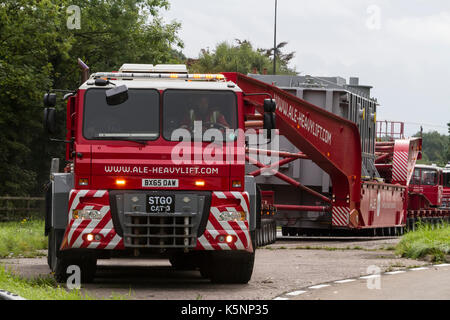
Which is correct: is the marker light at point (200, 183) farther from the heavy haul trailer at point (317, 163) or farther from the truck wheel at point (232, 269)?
the heavy haul trailer at point (317, 163)

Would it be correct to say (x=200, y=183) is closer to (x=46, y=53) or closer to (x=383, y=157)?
(x=383, y=157)

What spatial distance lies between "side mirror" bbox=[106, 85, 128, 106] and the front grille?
158 centimetres

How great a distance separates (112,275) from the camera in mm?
16109

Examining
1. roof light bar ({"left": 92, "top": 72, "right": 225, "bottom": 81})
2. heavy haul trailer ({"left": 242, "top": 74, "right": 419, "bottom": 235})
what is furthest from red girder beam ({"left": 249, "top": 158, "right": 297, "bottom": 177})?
roof light bar ({"left": 92, "top": 72, "right": 225, "bottom": 81})

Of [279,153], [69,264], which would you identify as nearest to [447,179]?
[279,153]

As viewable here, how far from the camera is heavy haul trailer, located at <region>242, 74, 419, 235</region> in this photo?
24.3 meters

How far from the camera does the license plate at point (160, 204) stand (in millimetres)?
13531

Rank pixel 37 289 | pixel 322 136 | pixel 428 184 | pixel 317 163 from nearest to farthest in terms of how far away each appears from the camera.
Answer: pixel 37 289, pixel 322 136, pixel 317 163, pixel 428 184

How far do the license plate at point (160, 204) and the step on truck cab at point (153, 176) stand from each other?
1 cm

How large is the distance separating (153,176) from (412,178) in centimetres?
2727

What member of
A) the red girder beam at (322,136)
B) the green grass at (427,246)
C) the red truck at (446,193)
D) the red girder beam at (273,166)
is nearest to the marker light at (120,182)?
the green grass at (427,246)

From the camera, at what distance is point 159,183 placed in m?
13.6
